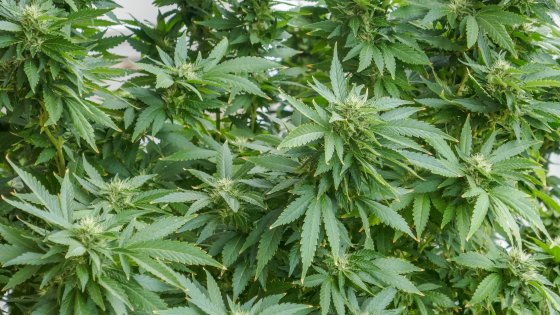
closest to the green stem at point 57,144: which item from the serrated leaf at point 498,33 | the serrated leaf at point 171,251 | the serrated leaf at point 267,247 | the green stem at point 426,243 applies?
the serrated leaf at point 171,251

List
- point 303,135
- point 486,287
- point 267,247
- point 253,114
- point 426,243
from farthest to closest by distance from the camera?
point 253,114
point 426,243
point 486,287
point 267,247
point 303,135

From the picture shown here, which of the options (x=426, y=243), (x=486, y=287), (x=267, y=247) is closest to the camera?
(x=267, y=247)

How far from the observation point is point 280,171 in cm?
107

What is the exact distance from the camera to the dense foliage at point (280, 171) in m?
0.91

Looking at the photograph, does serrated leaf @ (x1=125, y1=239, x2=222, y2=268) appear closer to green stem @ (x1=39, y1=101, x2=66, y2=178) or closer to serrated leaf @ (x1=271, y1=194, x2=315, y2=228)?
serrated leaf @ (x1=271, y1=194, x2=315, y2=228)

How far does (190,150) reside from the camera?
4.16 ft

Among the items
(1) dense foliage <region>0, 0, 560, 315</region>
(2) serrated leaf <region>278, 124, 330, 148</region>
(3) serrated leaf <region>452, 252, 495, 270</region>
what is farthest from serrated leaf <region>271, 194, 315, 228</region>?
(3) serrated leaf <region>452, 252, 495, 270</region>

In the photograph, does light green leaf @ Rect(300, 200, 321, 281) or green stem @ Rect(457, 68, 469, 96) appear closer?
light green leaf @ Rect(300, 200, 321, 281)

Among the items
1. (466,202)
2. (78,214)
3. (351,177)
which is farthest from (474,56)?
(78,214)

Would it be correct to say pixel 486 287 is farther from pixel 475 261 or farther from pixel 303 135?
pixel 303 135

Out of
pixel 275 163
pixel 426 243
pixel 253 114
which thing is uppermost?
pixel 275 163

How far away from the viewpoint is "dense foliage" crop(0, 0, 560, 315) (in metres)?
0.91

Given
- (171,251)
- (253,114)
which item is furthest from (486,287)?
(253,114)

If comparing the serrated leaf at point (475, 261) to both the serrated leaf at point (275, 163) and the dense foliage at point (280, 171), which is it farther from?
the serrated leaf at point (275, 163)
